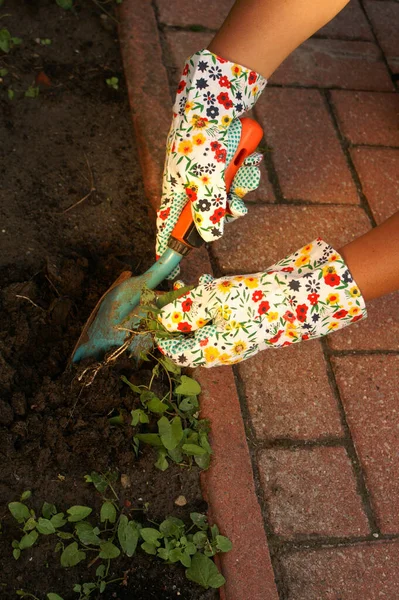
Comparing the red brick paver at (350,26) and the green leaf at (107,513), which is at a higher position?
the green leaf at (107,513)

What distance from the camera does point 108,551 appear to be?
5.47ft

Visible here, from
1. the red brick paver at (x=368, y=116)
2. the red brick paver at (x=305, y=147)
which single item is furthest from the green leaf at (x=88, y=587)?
the red brick paver at (x=368, y=116)

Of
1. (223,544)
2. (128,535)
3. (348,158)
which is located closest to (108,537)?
(128,535)

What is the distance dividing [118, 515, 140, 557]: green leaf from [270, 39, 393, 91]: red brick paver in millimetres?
1704

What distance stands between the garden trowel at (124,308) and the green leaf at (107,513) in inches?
14.5

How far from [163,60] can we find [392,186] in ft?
3.02

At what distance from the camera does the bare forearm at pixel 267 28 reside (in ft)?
5.63

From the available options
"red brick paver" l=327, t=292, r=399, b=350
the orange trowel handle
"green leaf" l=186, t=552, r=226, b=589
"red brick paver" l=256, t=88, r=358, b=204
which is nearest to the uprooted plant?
→ "green leaf" l=186, t=552, r=226, b=589

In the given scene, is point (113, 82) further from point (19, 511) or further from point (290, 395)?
point (19, 511)

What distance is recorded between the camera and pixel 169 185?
1.83 metres

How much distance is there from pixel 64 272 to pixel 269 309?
2.03 feet

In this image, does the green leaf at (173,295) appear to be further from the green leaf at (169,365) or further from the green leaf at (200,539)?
the green leaf at (200,539)

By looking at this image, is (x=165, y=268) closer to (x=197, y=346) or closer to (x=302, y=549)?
(x=197, y=346)

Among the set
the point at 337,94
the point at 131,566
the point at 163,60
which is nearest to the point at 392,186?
the point at 337,94
